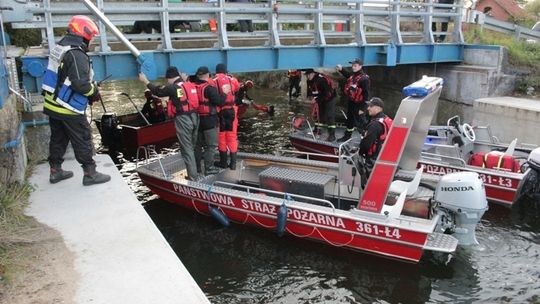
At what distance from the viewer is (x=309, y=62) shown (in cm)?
1153

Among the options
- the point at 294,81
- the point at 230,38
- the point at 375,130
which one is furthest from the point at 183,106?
the point at 294,81

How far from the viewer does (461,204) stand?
686 cm

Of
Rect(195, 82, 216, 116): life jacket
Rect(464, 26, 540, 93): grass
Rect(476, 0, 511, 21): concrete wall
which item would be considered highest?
Rect(476, 0, 511, 21): concrete wall

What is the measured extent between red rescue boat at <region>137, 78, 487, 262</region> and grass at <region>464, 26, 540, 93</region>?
29.4ft

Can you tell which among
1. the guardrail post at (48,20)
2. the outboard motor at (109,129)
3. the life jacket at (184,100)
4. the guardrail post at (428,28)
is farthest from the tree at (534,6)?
the guardrail post at (48,20)

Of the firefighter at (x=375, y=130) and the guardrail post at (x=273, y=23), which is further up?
the guardrail post at (x=273, y=23)

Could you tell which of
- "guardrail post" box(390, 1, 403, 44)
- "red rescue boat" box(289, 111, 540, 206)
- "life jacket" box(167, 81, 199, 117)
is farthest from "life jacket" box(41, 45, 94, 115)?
"guardrail post" box(390, 1, 403, 44)

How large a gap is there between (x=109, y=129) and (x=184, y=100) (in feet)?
19.9

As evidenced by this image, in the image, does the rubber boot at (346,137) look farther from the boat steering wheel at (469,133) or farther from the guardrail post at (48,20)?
the guardrail post at (48,20)

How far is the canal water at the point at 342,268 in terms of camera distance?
6.32 metres

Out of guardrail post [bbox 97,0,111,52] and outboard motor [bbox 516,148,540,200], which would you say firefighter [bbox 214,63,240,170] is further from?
outboard motor [bbox 516,148,540,200]

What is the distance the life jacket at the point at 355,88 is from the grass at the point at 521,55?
6621 mm

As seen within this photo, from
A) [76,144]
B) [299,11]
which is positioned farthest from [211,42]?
[76,144]

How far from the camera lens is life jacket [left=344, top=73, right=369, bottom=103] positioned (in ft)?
35.7
